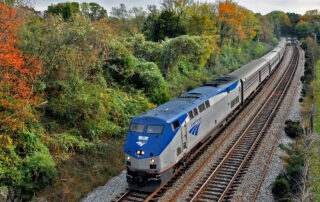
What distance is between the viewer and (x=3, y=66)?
1451cm

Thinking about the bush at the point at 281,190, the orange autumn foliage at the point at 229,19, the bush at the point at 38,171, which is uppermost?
the orange autumn foliage at the point at 229,19

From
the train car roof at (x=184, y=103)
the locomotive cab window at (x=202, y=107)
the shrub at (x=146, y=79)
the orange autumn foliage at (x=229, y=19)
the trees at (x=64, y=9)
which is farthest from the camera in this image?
the orange autumn foliage at (x=229, y=19)

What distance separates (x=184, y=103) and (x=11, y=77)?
1035cm

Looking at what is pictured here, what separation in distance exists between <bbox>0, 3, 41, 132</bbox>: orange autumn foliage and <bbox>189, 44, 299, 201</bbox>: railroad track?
1053 centimetres

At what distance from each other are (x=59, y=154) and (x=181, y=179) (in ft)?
25.7

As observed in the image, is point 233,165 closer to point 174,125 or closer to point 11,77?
point 174,125

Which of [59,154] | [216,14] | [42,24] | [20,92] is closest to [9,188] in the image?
[59,154]

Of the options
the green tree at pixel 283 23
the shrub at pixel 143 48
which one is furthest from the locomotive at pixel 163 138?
the green tree at pixel 283 23

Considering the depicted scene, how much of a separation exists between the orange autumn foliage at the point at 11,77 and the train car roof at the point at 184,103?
6.61 m

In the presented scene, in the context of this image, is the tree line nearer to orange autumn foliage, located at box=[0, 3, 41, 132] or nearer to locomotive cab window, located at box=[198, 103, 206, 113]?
orange autumn foliage, located at box=[0, 3, 41, 132]

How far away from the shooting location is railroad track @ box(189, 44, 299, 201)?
45.6 feet

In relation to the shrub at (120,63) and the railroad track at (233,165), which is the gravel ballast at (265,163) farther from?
the shrub at (120,63)

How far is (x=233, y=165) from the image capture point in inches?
664

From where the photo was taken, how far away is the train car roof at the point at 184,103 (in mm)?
14850
